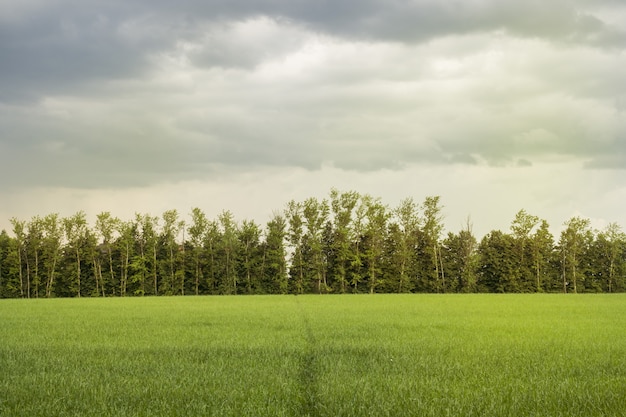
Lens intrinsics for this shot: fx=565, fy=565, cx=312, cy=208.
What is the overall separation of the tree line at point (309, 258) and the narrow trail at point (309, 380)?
2358 inches

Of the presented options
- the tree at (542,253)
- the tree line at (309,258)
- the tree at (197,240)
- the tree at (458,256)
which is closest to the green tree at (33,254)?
the tree line at (309,258)

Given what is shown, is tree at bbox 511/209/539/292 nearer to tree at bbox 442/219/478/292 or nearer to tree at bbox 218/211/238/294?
tree at bbox 442/219/478/292

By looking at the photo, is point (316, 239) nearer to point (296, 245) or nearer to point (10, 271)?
point (296, 245)

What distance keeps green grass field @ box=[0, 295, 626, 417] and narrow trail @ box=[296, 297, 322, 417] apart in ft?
0.13

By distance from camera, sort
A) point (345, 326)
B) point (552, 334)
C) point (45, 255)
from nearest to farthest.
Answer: point (552, 334), point (345, 326), point (45, 255)

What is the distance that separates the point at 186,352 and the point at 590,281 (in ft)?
261

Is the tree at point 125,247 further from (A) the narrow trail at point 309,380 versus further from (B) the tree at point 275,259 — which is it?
(A) the narrow trail at point 309,380

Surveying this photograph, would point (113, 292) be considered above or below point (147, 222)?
below

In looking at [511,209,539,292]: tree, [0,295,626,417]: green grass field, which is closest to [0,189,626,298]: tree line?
[511,209,539,292]: tree

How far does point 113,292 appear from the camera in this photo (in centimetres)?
7988

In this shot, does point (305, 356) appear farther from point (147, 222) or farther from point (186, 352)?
point (147, 222)

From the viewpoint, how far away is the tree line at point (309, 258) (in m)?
78.1

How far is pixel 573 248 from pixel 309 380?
258 ft

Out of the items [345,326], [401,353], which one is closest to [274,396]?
[401,353]
